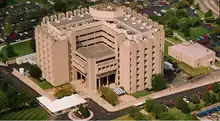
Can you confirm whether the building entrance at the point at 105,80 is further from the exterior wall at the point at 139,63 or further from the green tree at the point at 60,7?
the green tree at the point at 60,7

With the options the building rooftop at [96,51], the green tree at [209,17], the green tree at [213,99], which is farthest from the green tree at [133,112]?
the green tree at [209,17]

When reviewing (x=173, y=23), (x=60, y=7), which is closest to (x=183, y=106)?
(x=173, y=23)

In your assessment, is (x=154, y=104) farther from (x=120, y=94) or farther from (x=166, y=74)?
(x=166, y=74)

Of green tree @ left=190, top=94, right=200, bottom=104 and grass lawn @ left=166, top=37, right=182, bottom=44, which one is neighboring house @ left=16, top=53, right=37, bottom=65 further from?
green tree @ left=190, top=94, right=200, bottom=104

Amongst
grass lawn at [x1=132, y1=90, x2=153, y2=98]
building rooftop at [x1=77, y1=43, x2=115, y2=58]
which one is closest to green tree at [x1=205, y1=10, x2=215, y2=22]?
building rooftop at [x1=77, y1=43, x2=115, y2=58]

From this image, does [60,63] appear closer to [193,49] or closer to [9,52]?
[9,52]

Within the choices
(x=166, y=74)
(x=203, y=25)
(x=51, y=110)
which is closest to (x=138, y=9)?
(x=203, y=25)
